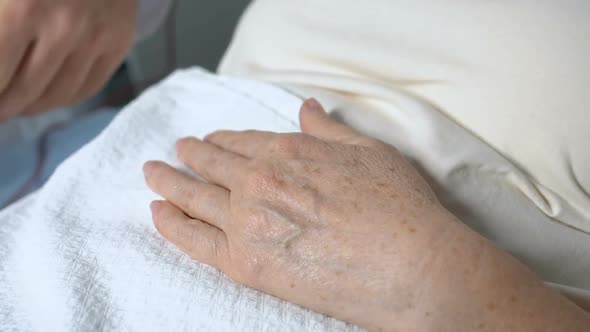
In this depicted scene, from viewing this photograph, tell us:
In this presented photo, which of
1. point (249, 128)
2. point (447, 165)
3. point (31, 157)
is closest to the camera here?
point (447, 165)

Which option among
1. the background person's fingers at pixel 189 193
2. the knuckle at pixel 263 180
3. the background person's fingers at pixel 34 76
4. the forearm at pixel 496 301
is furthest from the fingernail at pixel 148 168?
the forearm at pixel 496 301

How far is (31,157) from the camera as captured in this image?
1.00 metres

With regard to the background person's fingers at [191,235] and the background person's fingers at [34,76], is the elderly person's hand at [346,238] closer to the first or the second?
the background person's fingers at [191,235]

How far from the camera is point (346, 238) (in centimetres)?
47

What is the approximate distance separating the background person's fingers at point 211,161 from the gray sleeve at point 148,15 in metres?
0.48

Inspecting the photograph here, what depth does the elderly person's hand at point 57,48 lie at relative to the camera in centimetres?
67

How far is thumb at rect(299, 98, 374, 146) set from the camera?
1.91ft

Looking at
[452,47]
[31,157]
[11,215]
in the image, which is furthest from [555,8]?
[31,157]

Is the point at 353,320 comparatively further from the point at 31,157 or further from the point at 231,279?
the point at 31,157

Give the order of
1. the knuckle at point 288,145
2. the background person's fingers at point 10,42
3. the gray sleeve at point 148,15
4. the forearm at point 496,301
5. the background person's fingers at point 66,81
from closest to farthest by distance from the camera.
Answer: the forearm at point 496,301
the knuckle at point 288,145
the background person's fingers at point 10,42
the background person's fingers at point 66,81
the gray sleeve at point 148,15

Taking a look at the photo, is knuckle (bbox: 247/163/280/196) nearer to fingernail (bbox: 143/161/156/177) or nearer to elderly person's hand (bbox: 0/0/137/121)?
fingernail (bbox: 143/161/156/177)

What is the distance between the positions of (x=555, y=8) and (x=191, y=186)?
1.42 ft

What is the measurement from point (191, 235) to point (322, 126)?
7.2 inches

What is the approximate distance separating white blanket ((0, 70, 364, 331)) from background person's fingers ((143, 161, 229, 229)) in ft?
0.08
